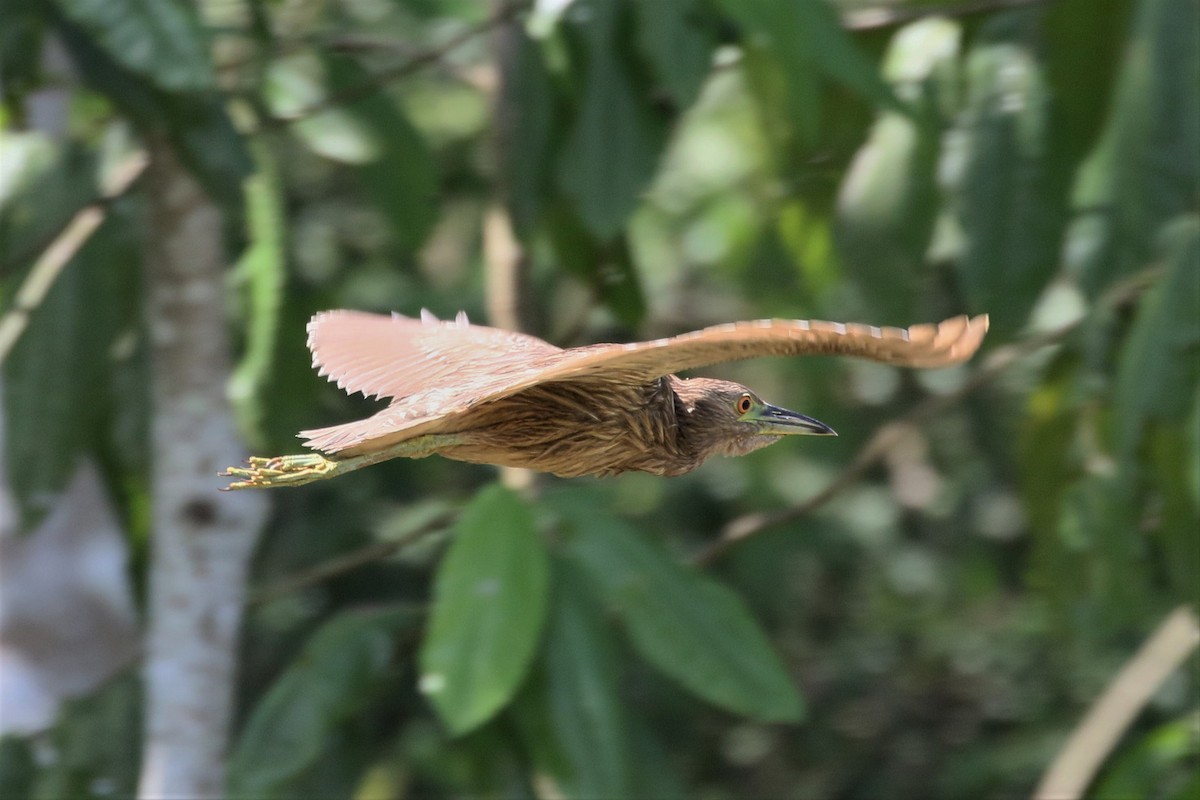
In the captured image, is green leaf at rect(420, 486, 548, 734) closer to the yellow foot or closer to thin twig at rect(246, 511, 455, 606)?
thin twig at rect(246, 511, 455, 606)

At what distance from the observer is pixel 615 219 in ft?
15.0

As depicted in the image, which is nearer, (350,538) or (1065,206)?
(1065,206)

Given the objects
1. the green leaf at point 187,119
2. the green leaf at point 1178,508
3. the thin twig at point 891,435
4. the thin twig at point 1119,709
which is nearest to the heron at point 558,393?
the green leaf at point 187,119

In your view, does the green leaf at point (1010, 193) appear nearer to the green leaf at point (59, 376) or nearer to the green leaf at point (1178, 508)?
the green leaf at point (1178, 508)

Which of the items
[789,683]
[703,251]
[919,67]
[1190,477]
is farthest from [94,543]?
[1190,477]

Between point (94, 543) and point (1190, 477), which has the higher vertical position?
point (1190, 477)

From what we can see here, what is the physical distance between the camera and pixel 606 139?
465 cm

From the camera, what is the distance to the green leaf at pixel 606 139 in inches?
180

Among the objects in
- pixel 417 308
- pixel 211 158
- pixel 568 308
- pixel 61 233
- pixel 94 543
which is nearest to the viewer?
pixel 211 158

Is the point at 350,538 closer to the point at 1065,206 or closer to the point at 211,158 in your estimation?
the point at 211,158

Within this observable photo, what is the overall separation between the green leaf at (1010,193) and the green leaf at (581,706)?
132 centimetres

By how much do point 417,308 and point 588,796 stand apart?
179 cm

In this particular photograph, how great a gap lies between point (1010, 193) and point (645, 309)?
3.46 feet

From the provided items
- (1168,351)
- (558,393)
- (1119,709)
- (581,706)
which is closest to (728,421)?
(558,393)
